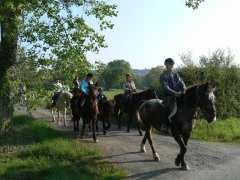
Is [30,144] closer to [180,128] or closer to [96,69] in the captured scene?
[96,69]

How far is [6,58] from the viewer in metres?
14.3

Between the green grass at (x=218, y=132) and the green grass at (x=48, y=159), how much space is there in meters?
6.32

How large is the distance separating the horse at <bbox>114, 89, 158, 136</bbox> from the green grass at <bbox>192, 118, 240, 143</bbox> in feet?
9.06

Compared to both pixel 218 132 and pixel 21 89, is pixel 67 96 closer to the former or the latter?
pixel 218 132

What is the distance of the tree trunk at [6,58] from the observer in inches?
512

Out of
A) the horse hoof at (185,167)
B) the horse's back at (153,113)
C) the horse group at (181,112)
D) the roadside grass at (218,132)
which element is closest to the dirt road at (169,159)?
the horse hoof at (185,167)

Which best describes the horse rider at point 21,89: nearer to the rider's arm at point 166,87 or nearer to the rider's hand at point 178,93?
the rider's arm at point 166,87

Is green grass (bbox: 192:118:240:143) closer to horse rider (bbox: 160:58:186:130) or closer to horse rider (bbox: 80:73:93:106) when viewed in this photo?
horse rider (bbox: 80:73:93:106)

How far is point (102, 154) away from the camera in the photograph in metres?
14.3

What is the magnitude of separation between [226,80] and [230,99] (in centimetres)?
109

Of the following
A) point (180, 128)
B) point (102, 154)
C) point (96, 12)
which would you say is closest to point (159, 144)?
point (102, 154)

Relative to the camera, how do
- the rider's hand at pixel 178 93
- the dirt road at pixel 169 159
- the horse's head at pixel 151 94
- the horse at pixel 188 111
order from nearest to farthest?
the dirt road at pixel 169 159, the horse at pixel 188 111, the rider's hand at pixel 178 93, the horse's head at pixel 151 94

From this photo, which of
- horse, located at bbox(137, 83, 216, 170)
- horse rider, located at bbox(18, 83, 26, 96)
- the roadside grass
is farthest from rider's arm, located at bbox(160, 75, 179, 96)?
the roadside grass

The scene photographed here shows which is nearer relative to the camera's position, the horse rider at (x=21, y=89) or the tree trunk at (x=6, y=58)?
the tree trunk at (x=6, y=58)
